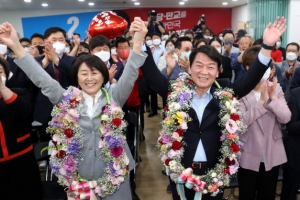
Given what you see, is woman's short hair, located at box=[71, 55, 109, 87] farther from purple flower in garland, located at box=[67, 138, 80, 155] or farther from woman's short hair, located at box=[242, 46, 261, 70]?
woman's short hair, located at box=[242, 46, 261, 70]

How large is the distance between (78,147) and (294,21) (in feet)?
37.9

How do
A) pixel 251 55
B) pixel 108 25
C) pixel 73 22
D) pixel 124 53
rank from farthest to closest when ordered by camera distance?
pixel 73 22 < pixel 124 53 < pixel 108 25 < pixel 251 55

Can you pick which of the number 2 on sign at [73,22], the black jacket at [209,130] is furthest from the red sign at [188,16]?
the black jacket at [209,130]

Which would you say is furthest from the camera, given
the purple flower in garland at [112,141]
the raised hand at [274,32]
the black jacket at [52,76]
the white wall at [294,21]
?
the white wall at [294,21]

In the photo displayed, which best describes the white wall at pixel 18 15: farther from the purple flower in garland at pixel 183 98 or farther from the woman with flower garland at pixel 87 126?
the purple flower in garland at pixel 183 98

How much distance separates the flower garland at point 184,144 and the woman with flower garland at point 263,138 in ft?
1.08

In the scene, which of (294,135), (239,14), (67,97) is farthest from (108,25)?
(239,14)

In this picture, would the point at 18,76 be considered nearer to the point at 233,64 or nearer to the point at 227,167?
the point at 227,167

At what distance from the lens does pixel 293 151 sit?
2.41 metres

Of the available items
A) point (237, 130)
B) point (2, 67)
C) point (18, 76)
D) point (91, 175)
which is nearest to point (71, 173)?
point (91, 175)

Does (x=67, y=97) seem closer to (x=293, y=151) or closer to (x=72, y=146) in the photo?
(x=72, y=146)

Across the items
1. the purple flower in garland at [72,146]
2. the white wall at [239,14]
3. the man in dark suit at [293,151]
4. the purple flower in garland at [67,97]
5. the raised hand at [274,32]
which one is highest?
the white wall at [239,14]

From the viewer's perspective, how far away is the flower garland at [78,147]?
187cm

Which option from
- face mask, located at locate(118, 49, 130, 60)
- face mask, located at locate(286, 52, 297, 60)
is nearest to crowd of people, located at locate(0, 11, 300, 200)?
face mask, located at locate(118, 49, 130, 60)
